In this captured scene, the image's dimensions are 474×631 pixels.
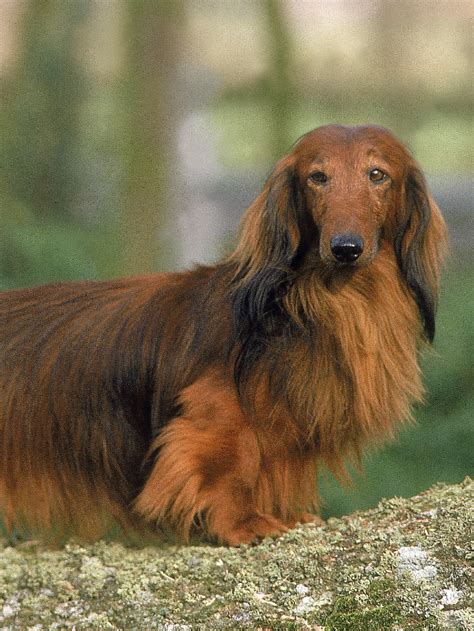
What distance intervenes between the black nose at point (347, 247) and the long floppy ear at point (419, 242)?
18.0 inches

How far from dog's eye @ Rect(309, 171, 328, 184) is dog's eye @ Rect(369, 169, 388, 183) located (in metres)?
0.17

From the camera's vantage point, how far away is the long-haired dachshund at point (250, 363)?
4.63 meters

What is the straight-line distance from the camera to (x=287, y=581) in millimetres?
3873

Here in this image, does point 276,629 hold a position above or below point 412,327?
below

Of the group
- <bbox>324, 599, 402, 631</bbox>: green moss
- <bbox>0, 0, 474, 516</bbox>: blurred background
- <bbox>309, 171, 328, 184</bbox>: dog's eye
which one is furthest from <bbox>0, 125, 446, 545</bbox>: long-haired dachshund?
<bbox>0, 0, 474, 516</bbox>: blurred background

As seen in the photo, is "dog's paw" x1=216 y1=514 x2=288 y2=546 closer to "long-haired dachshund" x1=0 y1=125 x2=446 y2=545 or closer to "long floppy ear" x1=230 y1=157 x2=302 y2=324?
"long-haired dachshund" x1=0 y1=125 x2=446 y2=545

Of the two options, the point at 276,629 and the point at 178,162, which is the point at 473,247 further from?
the point at 276,629

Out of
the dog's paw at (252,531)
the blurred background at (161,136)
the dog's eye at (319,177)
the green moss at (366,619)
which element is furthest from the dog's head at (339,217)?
the blurred background at (161,136)

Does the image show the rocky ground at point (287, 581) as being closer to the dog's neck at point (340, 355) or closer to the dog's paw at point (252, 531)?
the dog's paw at point (252, 531)

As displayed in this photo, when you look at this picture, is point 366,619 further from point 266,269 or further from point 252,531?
point 266,269

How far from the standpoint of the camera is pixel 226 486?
4.70 meters

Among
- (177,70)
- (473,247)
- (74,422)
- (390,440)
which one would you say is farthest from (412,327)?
(473,247)

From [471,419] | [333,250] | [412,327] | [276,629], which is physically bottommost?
[471,419]

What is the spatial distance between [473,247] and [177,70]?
469 cm
